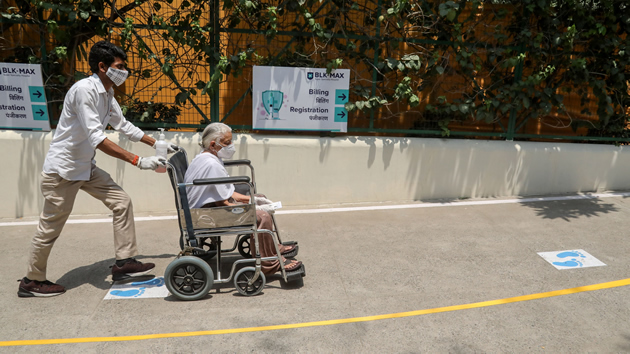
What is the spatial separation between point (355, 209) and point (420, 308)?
261cm

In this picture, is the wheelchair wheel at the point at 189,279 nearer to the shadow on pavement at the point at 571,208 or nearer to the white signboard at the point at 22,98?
the white signboard at the point at 22,98

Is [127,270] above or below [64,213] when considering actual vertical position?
below

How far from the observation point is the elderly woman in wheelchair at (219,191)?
153 inches

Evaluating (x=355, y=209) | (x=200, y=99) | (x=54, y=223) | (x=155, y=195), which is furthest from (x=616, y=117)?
(x=54, y=223)

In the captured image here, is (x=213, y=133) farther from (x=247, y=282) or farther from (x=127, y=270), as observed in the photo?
(x=127, y=270)

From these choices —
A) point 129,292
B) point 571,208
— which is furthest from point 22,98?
point 571,208

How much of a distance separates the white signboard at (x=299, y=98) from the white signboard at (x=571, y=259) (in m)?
2.92

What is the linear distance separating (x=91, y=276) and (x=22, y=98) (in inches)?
112

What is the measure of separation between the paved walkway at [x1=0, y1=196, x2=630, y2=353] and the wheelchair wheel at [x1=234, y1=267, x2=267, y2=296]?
71 mm

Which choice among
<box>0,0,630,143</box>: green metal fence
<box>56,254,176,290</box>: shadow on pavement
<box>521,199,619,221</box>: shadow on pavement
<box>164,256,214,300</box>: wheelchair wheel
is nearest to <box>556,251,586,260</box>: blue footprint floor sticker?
<box>521,199,619,221</box>: shadow on pavement

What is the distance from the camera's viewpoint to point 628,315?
3.73 metres

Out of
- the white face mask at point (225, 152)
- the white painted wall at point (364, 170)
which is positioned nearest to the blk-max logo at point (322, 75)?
the white painted wall at point (364, 170)

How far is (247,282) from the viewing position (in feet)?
13.2

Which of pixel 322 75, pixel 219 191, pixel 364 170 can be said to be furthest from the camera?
pixel 364 170
